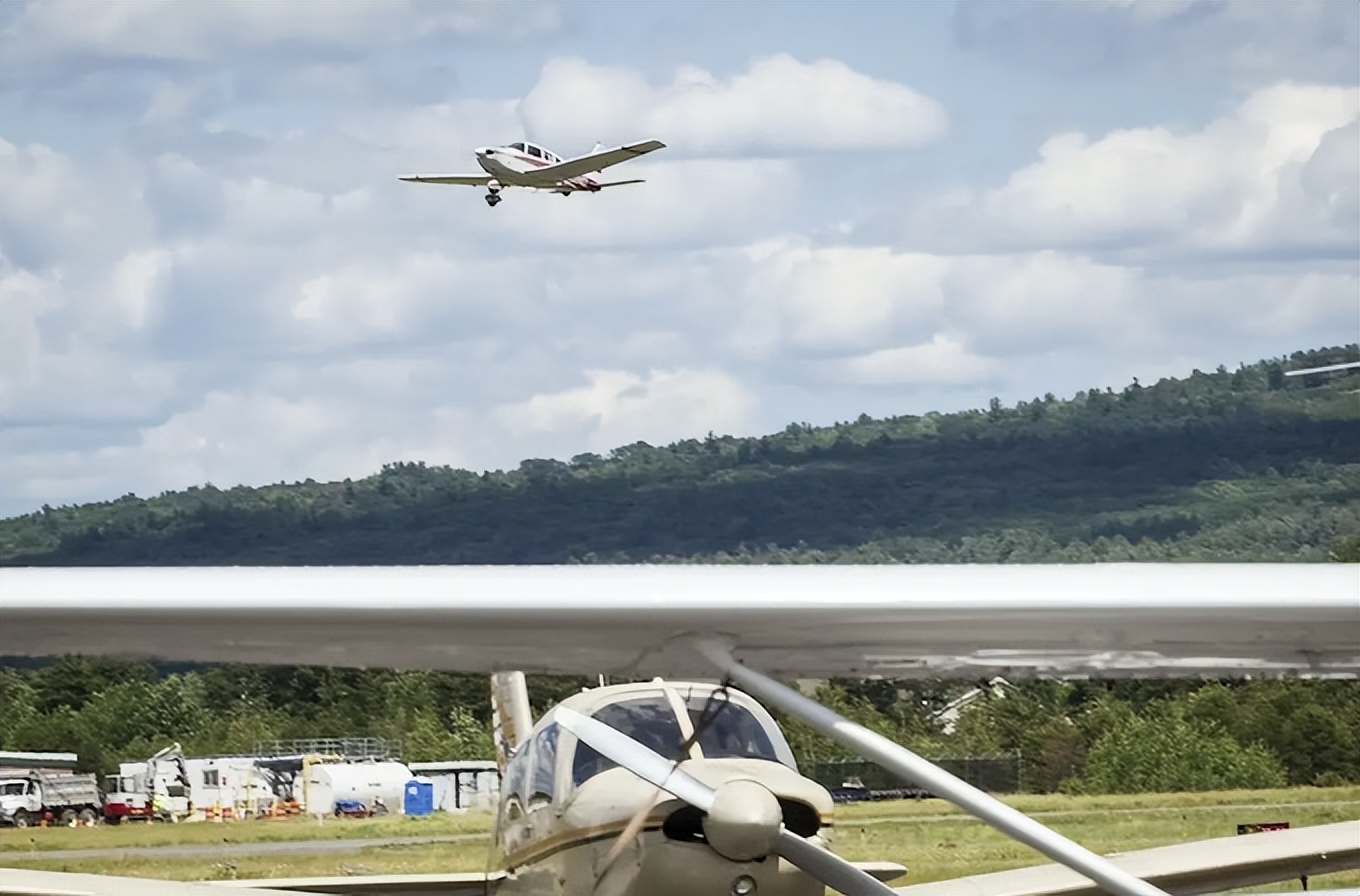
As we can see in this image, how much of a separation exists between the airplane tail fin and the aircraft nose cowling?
3.62 metres

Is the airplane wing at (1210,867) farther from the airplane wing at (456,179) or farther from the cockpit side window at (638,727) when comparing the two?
the airplane wing at (456,179)

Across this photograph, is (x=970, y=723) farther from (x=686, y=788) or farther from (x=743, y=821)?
(x=686, y=788)

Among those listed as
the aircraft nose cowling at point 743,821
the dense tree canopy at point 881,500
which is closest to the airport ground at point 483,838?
the aircraft nose cowling at point 743,821

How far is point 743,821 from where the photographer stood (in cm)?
621

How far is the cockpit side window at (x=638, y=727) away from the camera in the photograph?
7254 mm

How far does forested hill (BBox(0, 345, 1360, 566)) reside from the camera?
3556 inches

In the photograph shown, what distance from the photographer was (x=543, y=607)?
4.68 metres

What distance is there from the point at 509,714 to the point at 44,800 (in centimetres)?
3312

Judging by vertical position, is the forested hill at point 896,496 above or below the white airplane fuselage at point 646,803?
above

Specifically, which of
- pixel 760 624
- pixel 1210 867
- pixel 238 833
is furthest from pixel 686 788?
pixel 238 833

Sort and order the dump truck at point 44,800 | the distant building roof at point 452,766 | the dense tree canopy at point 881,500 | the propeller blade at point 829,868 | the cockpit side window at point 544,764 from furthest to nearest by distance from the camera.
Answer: the dense tree canopy at point 881,500 → the dump truck at point 44,800 → the distant building roof at point 452,766 → the cockpit side window at point 544,764 → the propeller blade at point 829,868

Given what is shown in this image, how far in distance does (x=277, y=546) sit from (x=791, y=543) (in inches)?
1131

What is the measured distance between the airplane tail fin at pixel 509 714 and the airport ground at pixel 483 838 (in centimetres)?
1073

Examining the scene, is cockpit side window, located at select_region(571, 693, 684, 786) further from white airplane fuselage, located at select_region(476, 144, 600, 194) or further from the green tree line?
white airplane fuselage, located at select_region(476, 144, 600, 194)
